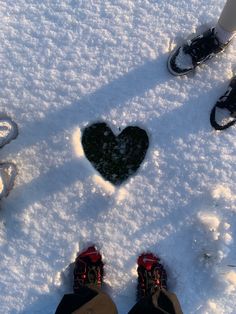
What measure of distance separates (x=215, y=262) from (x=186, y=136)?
0.88 m

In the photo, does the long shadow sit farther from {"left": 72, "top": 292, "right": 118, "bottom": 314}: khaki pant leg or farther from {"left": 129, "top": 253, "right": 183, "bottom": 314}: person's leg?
{"left": 72, "top": 292, "right": 118, "bottom": 314}: khaki pant leg

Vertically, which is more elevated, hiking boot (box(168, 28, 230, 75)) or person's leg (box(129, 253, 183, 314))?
hiking boot (box(168, 28, 230, 75))

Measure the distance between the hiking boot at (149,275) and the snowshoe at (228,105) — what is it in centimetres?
101

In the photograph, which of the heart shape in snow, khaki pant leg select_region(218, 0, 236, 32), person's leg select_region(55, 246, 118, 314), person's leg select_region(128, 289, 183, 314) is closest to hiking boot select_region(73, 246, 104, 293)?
person's leg select_region(55, 246, 118, 314)

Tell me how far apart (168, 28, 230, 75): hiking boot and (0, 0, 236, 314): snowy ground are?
78mm

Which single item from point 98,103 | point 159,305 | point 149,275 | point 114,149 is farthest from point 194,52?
point 159,305

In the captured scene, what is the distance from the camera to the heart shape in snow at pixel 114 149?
3203 mm

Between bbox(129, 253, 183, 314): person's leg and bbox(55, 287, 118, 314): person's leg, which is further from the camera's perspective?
bbox(129, 253, 183, 314): person's leg

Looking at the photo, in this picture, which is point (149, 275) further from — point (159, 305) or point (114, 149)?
point (114, 149)

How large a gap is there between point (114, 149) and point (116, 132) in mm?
119

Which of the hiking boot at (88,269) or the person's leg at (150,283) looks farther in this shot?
the hiking boot at (88,269)

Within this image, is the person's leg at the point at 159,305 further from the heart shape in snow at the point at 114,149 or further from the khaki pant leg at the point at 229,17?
the khaki pant leg at the point at 229,17

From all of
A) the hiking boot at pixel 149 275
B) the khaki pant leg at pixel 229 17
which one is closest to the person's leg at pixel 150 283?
the hiking boot at pixel 149 275

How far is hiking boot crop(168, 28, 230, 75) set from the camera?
123 inches
